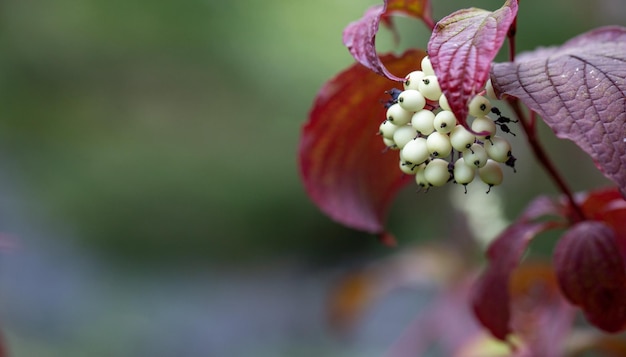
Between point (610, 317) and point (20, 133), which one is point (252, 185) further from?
point (610, 317)

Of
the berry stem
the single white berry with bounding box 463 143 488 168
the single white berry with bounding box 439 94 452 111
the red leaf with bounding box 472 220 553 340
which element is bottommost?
the red leaf with bounding box 472 220 553 340

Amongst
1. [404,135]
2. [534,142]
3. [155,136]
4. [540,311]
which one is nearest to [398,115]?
[404,135]

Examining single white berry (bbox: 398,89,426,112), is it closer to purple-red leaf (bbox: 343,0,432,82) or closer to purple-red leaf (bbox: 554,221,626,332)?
purple-red leaf (bbox: 343,0,432,82)

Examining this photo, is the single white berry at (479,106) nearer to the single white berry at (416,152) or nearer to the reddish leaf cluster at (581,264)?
the single white berry at (416,152)

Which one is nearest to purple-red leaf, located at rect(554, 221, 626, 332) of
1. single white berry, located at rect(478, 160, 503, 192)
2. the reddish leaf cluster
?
the reddish leaf cluster

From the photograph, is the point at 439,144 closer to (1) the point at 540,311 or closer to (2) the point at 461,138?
(2) the point at 461,138

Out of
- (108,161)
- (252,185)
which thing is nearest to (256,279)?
(252,185)
